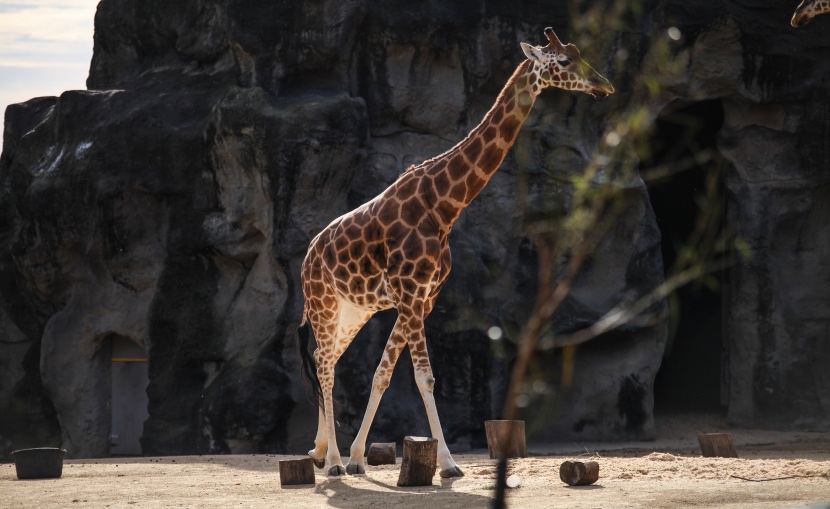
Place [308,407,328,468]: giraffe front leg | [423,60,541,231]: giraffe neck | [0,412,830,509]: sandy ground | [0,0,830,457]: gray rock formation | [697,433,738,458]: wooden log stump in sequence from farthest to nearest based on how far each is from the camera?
[0,0,830,457]: gray rock formation → [697,433,738,458]: wooden log stump → [308,407,328,468]: giraffe front leg → [423,60,541,231]: giraffe neck → [0,412,830,509]: sandy ground

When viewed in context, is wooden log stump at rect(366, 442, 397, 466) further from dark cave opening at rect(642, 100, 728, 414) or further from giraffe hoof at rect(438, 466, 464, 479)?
dark cave opening at rect(642, 100, 728, 414)

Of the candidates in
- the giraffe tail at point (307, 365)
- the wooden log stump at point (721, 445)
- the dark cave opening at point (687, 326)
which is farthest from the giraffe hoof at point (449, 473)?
the dark cave opening at point (687, 326)

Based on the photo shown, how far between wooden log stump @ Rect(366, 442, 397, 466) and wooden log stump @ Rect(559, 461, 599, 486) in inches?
91.3

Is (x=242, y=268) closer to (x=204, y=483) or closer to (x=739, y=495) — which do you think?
(x=204, y=483)

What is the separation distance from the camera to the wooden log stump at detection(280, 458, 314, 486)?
679 cm

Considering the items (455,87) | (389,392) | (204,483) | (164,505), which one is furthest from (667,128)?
(164,505)

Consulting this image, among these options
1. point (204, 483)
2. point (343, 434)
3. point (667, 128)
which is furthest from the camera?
point (667, 128)

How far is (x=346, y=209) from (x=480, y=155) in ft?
12.7

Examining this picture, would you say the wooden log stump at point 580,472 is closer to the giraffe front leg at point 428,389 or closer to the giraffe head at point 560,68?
the giraffe front leg at point 428,389

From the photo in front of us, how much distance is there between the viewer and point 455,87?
1199 centimetres

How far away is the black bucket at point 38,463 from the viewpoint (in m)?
7.71

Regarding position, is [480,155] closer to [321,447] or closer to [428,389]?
[428,389]

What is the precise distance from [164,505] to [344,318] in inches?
106

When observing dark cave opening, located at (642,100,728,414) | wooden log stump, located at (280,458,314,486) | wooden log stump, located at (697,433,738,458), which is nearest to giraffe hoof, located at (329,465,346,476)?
wooden log stump, located at (280,458,314,486)
